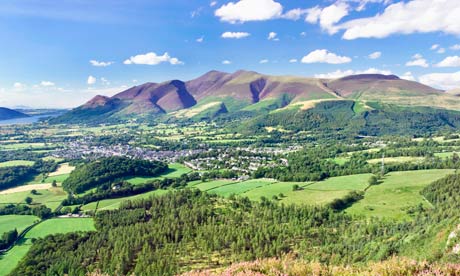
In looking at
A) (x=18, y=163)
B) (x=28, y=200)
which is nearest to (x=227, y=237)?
(x=28, y=200)

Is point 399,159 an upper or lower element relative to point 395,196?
upper

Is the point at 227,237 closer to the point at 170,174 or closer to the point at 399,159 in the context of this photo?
the point at 170,174

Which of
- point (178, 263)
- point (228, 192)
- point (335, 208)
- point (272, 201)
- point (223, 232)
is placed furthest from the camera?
point (228, 192)

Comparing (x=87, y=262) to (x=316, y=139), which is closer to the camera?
(x=87, y=262)

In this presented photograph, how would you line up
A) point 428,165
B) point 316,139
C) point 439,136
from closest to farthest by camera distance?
point 428,165
point 439,136
point 316,139

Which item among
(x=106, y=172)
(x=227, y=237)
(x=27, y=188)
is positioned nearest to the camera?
(x=227, y=237)

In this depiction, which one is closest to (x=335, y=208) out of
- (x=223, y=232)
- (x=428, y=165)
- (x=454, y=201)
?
(x=454, y=201)

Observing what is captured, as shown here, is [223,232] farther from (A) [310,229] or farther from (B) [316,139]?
(B) [316,139]

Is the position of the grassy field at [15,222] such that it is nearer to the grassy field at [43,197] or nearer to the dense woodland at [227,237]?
the grassy field at [43,197]
